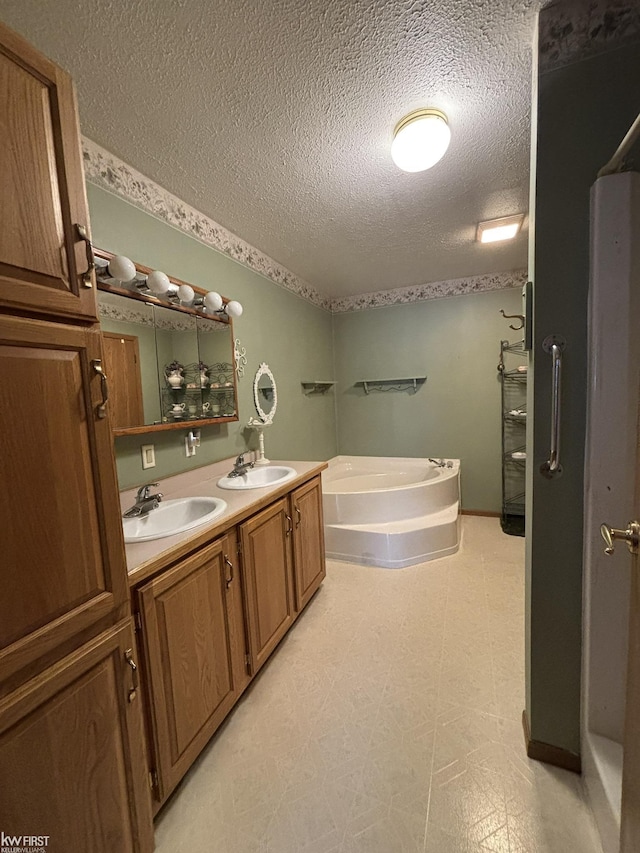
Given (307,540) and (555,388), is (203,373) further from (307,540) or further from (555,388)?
(555,388)

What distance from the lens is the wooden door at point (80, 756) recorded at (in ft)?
2.19

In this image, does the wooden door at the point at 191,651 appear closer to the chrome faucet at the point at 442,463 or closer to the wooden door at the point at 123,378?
the wooden door at the point at 123,378

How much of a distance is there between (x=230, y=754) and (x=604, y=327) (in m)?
1.96

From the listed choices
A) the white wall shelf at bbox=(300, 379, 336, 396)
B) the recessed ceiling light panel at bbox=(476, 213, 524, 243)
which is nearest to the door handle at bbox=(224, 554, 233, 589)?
the white wall shelf at bbox=(300, 379, 336, 396)

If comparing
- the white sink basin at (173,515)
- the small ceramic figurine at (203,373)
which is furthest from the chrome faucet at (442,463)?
the white sink basin at (173,515)

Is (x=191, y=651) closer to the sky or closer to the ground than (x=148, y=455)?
closer to the ground

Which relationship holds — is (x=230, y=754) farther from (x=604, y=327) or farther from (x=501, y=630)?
(x=604, y=327)

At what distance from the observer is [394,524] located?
2.87 meters

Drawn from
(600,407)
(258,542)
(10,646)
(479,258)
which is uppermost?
(479,258)

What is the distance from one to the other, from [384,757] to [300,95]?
2.52m

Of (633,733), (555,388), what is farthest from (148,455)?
(633,733)

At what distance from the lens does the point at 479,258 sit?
9.86 ft

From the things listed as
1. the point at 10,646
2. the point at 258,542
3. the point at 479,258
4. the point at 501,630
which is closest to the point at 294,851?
the point at 258,542

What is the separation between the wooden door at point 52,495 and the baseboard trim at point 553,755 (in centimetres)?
150
